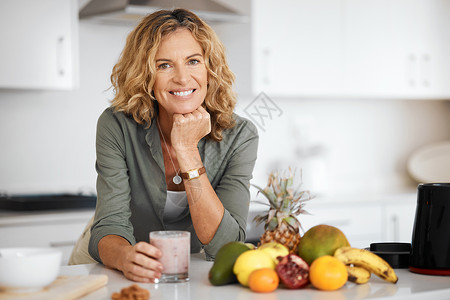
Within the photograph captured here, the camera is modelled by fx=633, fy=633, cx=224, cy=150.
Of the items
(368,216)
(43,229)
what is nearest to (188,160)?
(43,229)

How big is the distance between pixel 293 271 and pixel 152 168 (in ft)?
2.62

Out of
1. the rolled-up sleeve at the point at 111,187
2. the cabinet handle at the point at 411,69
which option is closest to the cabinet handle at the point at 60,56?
the rolled-up sleeve at the point at 111,187

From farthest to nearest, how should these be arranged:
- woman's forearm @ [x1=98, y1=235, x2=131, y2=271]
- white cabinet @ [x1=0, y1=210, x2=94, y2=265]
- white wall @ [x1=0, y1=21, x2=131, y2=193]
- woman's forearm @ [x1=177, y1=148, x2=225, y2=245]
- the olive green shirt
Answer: white wall @ [x1=0, y1=21, x2=131, y2=193] → white cabinet @ [x1=0, y1=210, x2=94, y2=265] → the olive green shirt → woman's forearm @ [x1=177, y1=148, x2=225, y2=245] → woman's forearm @ [x1=98, y1=235, x2=131, y2=271]

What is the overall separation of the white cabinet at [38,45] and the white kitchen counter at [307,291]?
2.02m

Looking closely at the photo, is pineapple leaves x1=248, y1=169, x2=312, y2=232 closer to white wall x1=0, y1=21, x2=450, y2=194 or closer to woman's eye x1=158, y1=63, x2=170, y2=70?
woman's eye x1=158, y1=63, x2=170, y2=70

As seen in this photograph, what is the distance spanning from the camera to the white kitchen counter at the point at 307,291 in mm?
1252

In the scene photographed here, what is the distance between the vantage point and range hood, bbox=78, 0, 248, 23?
323cm

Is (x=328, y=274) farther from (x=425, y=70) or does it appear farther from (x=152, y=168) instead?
(x=425, y=70)

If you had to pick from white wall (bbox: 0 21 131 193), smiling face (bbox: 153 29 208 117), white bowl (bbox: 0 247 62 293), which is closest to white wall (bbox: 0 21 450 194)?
white wall (bbox: 0 21 131 193)

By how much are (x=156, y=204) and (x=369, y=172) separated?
2921 millimetres

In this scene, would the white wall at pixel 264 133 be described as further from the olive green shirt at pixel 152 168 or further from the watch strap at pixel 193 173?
the watch strap at pixel 193 173

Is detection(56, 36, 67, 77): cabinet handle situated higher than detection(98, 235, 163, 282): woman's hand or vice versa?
detection(56, 36, 67, 77): cabinet handle

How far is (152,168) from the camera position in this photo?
78.1 inches

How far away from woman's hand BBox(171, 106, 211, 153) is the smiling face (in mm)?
56
